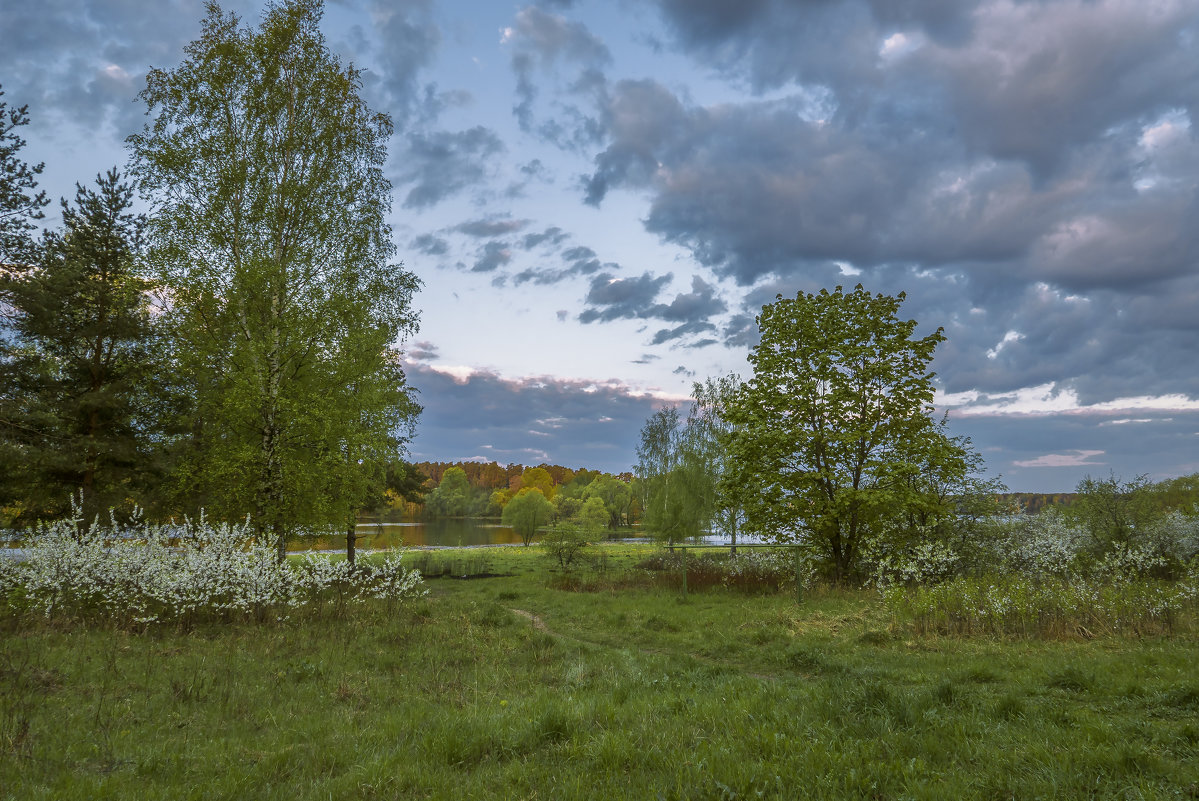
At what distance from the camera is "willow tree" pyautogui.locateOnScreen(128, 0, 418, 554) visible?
16109 millimetres

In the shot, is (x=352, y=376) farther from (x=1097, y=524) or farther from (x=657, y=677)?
(x=1097, y=524)

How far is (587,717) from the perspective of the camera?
6.58 meters

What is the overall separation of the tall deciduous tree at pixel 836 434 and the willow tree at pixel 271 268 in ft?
44.7

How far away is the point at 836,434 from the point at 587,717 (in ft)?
52.7

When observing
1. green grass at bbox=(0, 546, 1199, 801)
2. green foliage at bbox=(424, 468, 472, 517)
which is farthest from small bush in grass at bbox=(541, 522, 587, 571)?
green foliage at bbox=(424, 468, 472, 517)

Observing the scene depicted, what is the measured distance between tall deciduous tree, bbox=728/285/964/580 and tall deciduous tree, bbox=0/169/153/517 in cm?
2053

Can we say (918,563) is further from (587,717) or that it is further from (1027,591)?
(587,717)

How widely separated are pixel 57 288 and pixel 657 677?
814 inches

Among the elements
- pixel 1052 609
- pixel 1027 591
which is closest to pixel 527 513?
pixel 1027 591

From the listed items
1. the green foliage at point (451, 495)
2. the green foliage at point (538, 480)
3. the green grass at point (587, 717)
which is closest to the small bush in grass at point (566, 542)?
the green grass at point (587, 717)

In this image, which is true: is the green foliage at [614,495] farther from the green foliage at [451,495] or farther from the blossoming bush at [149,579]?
the blossoming bush at [149,579]

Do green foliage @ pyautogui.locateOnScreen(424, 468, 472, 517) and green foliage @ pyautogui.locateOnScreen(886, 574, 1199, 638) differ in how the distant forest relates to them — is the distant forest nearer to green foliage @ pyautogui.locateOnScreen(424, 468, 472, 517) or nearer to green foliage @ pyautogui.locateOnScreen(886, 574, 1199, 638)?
green foliage @ pyautogui.locateOnScreen(424, 468, 472, 517)

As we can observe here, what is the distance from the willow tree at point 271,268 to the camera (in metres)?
16.1

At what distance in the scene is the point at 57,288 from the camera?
674 inches
